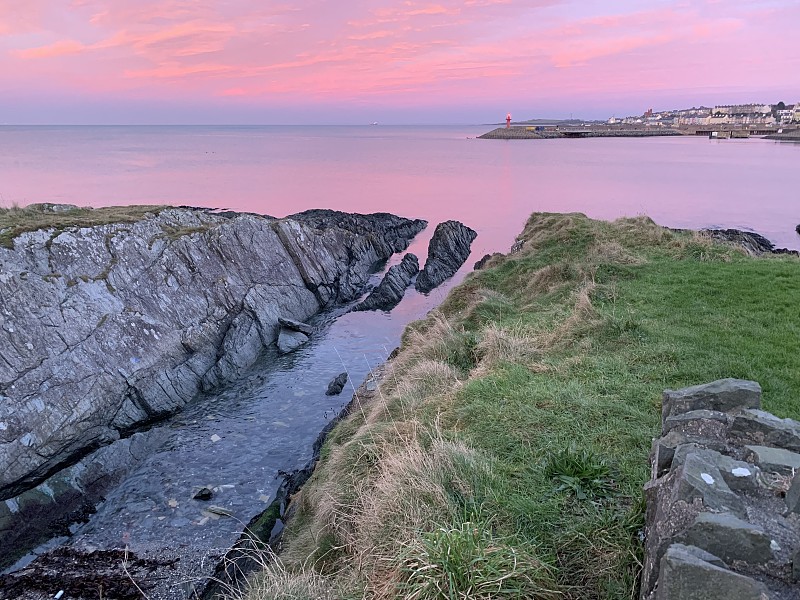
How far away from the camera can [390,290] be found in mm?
32000

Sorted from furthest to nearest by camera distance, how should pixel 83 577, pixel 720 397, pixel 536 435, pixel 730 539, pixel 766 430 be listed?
pixel 83 577, pixel 536 435, pixel 720 397, pixel 766 430, pixel 730 539

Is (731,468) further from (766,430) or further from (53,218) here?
(53,218)

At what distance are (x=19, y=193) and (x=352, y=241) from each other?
42216 millimetres

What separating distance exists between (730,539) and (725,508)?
309mm

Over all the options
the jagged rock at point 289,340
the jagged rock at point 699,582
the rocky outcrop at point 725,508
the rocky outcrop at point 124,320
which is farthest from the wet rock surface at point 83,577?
the jagged rock at point 289,340

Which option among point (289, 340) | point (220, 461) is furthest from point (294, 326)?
point (220, 461)

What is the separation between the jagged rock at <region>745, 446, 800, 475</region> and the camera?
394 centimetres

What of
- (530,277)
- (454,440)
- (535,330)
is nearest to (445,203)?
(530,277)

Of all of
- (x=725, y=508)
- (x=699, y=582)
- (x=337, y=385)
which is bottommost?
(x=337, y=385)

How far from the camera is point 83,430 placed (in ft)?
Answer: 51.8

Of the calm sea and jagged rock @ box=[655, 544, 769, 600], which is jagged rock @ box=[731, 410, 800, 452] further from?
the calm sea

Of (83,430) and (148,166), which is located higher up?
(148,166)

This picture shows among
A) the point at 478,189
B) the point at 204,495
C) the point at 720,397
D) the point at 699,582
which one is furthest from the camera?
the point at 478,189

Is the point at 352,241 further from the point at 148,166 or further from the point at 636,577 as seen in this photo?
the point at 148,166
